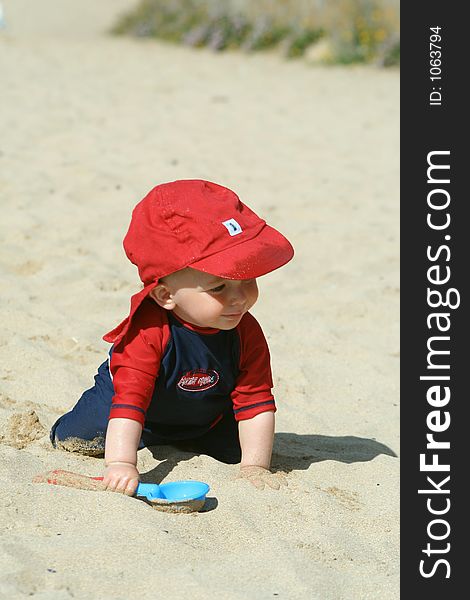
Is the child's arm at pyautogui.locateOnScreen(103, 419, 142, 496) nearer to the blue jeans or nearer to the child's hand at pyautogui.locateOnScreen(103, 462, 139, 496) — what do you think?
the child's hand at pyautogui.locateOnScreen(103, 462, 139, 496)

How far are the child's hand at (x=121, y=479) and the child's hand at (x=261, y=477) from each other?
0.37 m

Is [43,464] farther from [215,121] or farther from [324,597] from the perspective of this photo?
[215,121]

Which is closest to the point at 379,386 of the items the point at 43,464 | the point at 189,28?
the point at 43,464

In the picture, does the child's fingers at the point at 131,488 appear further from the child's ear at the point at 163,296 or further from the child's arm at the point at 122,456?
the child's ear at the point at 163,296

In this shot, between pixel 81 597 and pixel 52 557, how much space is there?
0.16m

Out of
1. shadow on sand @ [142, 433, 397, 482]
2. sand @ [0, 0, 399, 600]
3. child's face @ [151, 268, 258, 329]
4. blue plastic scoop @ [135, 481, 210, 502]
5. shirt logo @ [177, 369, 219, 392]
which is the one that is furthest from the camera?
shadow on sand @ [142, 433, 397, 482]

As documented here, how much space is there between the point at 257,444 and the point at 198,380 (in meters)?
0.28

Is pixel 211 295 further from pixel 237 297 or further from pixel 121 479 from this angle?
pixel 121 479

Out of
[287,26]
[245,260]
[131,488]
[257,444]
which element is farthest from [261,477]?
[287,26]

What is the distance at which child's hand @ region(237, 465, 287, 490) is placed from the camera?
9.68 ft

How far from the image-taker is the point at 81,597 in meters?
2.21

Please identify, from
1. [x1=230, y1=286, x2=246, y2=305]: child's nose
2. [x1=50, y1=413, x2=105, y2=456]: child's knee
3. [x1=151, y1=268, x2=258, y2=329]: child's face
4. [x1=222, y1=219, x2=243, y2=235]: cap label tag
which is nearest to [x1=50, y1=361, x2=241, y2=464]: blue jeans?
[x1=50, y1=413, x2=105, y2=456]: child's knee

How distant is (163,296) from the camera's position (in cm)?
293

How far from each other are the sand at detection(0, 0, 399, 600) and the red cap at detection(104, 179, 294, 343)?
66 centimetres
